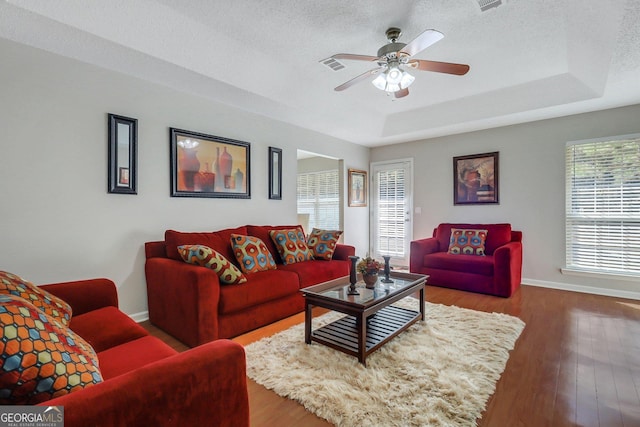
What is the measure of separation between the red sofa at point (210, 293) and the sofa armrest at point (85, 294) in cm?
49

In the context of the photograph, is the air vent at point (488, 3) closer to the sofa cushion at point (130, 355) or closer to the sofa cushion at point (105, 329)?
the sofa cushion at point (130, 355)

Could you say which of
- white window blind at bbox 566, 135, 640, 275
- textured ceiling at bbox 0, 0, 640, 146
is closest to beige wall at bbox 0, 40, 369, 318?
textured ceiling at bbox 0, 0, 640, 146

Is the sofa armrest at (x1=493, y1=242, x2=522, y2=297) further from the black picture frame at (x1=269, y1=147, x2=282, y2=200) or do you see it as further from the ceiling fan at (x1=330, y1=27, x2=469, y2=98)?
the black picture frame at (x1=269, y1=147, x2=282, y2=200)

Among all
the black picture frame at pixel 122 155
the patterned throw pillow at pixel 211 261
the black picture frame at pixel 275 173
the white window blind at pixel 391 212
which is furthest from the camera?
the white window blind at pixel 391 212

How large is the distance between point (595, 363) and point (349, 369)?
1.84 m

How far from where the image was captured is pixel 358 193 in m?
6.01

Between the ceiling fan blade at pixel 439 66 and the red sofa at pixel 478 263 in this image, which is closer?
the ceiling fan blade at pixel 439 66

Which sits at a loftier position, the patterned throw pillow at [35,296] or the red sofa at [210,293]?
the patterned throw pillow at [35,296]

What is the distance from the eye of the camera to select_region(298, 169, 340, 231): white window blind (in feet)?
22.1

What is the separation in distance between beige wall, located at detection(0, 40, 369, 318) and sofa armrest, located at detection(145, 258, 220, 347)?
1.68 ft

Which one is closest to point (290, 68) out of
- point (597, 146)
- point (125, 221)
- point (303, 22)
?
point (303, 22)

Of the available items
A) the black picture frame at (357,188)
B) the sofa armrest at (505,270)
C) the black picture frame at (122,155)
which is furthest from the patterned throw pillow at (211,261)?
the black picture frame at (357,188)

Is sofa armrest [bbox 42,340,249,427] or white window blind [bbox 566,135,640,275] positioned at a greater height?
white window blind [bbox 566,135,640,275]

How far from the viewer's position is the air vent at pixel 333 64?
314 centimetres
